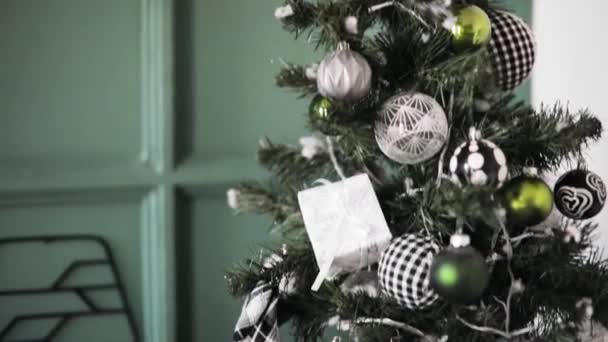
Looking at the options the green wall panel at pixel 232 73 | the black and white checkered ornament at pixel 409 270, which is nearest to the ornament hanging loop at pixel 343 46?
the black and white checkered ornament at pixel 409 270

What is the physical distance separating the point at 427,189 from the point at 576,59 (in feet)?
2.05

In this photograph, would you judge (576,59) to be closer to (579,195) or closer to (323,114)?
(579,195)

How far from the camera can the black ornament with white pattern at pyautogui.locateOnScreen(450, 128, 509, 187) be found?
697 mm

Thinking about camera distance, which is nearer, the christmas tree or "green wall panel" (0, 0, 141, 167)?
the christmas tree

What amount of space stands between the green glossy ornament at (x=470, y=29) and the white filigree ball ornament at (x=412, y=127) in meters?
0.07

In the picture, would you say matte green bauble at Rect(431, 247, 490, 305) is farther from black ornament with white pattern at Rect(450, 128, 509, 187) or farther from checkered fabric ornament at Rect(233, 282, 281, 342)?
checkered fabric ornament at Rect(233, 282, 281, 342)

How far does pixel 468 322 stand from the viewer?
2.51ft

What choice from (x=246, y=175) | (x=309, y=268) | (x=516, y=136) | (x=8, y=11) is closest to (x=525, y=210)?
(x=516, y=136)

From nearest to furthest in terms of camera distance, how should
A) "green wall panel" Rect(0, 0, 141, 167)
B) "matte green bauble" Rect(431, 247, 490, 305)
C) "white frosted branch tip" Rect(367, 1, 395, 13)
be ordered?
"matte green bauble" Rect(431, 247, 490, 305), "white frosted branch tip" Rect(367, 1, 395, 13), "green wall panel" Rect(0, 0, 141, 167)

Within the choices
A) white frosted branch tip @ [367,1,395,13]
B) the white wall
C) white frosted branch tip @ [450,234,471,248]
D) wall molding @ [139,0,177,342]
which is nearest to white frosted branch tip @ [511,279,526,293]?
white frosted branch tip @ [450,234,471,248]

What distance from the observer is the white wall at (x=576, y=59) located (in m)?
1.22

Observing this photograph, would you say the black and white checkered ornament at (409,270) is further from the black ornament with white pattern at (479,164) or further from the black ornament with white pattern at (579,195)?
the black ornament with white pattern at (579,195)

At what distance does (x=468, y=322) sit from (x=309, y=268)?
21 centimetres

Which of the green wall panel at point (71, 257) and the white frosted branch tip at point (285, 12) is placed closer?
the white frosted branch tip at point (285, 12)
